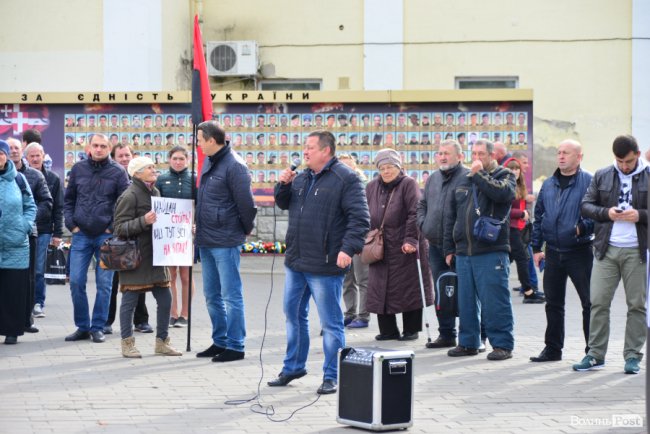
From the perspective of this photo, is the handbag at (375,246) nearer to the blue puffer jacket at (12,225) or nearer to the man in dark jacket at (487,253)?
the man in dark jacket at (487,253)

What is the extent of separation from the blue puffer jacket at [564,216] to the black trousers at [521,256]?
4.44 m

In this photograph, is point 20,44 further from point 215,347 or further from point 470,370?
point 470,370

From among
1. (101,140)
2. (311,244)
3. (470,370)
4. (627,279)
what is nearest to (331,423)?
(311,244)

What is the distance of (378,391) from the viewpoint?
7629mm

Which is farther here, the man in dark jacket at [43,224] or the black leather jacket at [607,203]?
the man in dark jacket at [43,224]

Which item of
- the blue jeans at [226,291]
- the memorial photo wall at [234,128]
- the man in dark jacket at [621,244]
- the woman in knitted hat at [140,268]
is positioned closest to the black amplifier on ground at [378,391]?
the blue jeans at [226,291]

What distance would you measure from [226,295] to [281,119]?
946cm

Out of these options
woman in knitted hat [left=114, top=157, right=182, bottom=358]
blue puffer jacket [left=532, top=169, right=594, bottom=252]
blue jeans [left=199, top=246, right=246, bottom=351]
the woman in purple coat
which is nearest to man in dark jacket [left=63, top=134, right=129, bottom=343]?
woman in knitted hat [left=114, top=157, right=182, bottom=358]

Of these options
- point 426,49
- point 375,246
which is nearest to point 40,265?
point 375,246

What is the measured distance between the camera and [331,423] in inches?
311

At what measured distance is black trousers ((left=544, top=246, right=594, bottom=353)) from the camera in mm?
10453

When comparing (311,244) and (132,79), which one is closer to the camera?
(311,244)

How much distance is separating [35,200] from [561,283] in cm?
590

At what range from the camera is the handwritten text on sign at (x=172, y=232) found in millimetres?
10766
